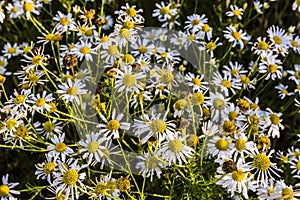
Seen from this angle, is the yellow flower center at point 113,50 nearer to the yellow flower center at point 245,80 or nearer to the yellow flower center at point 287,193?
the yellow flower center at point 245,80

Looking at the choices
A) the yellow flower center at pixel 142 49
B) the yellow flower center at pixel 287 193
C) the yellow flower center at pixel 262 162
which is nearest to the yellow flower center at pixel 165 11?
the yellow flower center at pixel 142 49

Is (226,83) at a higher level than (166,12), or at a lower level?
lower

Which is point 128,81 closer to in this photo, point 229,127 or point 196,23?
point 229,127

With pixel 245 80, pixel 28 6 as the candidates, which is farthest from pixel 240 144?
pixel 28 6

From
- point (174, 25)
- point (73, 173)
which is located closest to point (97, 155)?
point (73, 173)

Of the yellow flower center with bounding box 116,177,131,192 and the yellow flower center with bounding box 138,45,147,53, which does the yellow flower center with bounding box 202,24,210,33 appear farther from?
the yellow flower center with bounding box 116,177,131,192

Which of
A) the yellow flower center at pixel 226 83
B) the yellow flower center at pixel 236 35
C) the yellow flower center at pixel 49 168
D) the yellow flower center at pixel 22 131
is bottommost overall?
the yellow flower center at pixel 49 168

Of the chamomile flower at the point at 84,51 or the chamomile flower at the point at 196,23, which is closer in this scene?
the chamomile flower at the point at 84,51
